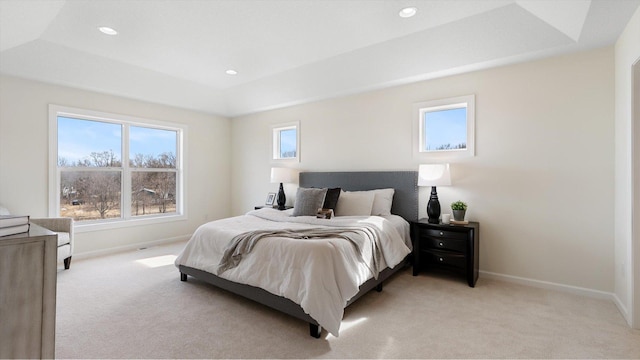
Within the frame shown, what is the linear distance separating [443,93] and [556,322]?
2.72m

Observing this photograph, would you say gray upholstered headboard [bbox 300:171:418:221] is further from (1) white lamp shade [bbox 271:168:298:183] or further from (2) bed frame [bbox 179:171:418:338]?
(1) white lamp shade [bbox 271:168:298:183]

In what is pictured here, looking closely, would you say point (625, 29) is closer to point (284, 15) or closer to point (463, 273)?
point (463, 273)

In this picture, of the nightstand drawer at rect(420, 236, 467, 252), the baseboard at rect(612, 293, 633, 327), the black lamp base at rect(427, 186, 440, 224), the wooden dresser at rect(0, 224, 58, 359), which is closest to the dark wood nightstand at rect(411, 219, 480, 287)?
the nightstand drawer at rect(420, 236, 467, 252)

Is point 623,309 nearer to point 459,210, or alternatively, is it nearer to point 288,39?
point 459,210

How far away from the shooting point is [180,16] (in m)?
2.87

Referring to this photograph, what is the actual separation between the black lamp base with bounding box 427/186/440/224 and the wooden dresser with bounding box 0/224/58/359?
11.2ft

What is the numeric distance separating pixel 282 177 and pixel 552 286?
3.83m

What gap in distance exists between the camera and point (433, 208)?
3.69 m

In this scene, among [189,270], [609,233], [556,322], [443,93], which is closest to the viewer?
[556,322]

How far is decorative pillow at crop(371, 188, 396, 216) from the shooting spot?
397 cm

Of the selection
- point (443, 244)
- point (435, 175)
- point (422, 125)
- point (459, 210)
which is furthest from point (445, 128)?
point (443, 244)

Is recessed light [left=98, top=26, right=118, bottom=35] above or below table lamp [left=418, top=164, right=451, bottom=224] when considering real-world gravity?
above

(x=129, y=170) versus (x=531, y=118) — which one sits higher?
(x=531, y=118)

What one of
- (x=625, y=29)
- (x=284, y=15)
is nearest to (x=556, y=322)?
(x=625, y=29)
